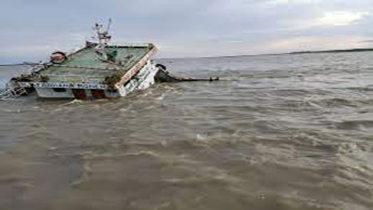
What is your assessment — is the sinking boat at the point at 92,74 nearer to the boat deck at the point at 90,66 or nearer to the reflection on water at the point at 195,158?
the boat deck at the point at 90,66

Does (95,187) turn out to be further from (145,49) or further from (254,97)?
(145,49)

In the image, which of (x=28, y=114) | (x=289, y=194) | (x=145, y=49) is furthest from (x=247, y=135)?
(x=145, y=49)

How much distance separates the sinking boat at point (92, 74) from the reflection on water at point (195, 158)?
389 cm

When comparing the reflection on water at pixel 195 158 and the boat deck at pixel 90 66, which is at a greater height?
Result: the boat deck at pixel 90 66

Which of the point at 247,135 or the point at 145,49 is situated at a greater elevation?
the point at 145,49

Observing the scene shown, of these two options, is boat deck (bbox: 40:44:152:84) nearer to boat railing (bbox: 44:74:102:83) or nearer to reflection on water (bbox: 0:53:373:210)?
boat railing (bbox: 44:74:102:83)

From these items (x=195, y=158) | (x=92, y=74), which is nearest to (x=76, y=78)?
(x=92, y=74)

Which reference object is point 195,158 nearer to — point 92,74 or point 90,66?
point 92,74

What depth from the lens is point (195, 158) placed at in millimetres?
10680

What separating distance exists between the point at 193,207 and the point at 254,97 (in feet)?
52.5

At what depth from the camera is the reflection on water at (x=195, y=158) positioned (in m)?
8.01

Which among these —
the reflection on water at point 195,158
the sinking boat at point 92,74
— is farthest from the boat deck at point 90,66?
the reflection on water at point 195,158

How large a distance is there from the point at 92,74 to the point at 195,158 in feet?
50.4

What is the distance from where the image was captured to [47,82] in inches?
932
